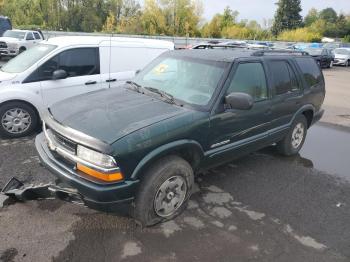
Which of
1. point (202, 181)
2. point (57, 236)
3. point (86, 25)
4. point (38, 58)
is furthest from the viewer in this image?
point (86, 25)

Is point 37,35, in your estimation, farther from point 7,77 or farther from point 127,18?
point 127,18

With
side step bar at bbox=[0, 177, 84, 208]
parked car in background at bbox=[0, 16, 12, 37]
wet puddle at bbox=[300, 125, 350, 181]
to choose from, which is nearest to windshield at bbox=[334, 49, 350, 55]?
wet puddle at bbox=[300, 125, 350, 181]

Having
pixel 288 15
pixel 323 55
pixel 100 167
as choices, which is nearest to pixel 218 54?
pixel 100 167

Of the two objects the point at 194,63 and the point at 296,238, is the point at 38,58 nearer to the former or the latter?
the point at 194,63

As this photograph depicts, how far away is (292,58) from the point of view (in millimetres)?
5406

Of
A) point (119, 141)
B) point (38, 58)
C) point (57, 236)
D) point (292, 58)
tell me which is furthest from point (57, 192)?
point (292, 58)

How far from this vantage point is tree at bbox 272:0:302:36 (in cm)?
7550

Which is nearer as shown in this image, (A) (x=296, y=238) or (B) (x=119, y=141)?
(B) (x=119, y=141)

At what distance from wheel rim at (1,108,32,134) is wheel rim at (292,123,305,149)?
15.4 feet

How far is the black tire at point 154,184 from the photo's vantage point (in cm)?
335

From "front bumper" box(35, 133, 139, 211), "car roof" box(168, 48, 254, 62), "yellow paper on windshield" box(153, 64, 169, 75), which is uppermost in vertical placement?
"car roof" box(168, 48, 254, 62)

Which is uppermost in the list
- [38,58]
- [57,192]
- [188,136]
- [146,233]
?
[38,58]

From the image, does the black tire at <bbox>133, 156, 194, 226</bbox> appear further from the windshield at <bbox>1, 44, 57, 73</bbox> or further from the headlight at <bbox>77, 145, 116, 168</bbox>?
the windshield at <bbox>1, 44, 57, 73</bbox>

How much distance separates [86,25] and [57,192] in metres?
58.5
